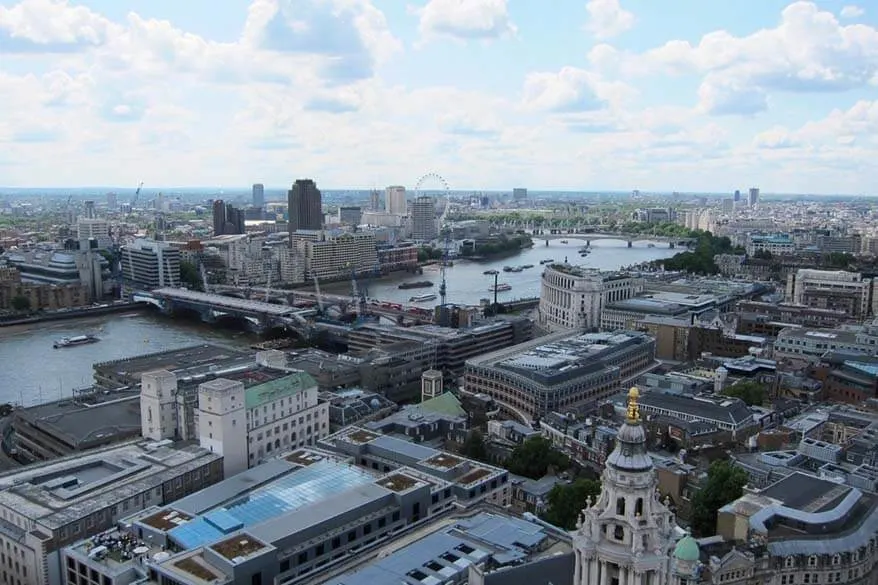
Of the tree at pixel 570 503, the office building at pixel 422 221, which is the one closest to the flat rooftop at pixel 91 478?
the tree at pixel 570 503

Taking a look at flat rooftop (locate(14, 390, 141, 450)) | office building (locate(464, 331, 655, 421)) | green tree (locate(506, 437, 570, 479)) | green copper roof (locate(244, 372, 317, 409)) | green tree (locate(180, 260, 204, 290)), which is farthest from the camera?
green tree (locate(180, 260, 204, 290))

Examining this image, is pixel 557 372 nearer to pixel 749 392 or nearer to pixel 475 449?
pixel 749 392

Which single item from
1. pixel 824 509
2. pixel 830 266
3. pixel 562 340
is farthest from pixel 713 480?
pixel 830 266

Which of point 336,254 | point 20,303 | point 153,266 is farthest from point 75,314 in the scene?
point 336,254

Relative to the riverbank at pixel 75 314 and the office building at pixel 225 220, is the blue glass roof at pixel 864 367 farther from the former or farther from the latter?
the office building at pixel 225 220

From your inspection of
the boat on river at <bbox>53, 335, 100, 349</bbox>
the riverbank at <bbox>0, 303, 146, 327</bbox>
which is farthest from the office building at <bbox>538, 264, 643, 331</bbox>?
the riverbank at <bbox>0, 303, 146, 327</bbox>

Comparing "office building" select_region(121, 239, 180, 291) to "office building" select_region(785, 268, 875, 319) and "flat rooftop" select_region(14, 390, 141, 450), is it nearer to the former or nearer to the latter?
"flat rooftop" select_region(14, 390, 141, 450)

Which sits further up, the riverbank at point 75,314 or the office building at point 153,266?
the office building at point 153,266
